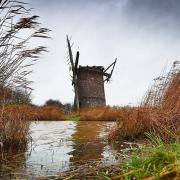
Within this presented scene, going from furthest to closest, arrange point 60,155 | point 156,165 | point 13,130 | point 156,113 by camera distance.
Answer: point 156,113
point 13,130
point 60,155
point 156,165

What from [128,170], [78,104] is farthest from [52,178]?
[78,104]

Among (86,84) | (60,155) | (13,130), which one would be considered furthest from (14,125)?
(86,84)

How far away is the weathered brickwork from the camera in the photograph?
31.0m

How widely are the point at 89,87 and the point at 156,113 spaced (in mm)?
23290

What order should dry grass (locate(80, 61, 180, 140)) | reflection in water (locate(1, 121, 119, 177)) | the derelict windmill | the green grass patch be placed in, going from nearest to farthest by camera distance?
the green grass patch
reflection in water (locate(1, 121, 119, 177))
dry grass (locate(80, 61, 180, 140))
the derelict windmill

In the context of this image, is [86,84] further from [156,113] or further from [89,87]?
[156,113]

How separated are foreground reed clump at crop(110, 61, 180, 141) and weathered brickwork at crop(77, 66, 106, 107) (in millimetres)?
21806

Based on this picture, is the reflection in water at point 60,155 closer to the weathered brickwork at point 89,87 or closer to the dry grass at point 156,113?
the dry grass at point 156,113

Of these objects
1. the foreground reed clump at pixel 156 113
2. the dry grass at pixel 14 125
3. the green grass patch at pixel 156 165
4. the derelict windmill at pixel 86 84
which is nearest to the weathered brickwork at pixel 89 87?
the derelict windmill at pixel 86 84

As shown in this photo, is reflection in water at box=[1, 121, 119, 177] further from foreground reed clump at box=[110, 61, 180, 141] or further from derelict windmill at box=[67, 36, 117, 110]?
derelict windmill at box=[67, 36, 117, 110]

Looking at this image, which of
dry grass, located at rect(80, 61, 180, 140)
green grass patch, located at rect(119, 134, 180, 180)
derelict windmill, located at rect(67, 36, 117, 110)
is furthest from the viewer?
derelict windmill, located at rect(67, 36, 117, 110)

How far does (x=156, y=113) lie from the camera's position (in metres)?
8.05

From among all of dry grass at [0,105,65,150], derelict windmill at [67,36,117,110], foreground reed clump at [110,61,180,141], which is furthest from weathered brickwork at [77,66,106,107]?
dry grass at [0,105,65,150]

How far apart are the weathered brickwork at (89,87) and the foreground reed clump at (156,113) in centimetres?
2181
